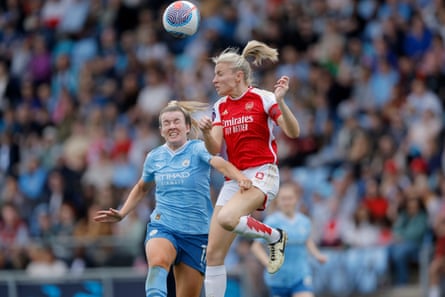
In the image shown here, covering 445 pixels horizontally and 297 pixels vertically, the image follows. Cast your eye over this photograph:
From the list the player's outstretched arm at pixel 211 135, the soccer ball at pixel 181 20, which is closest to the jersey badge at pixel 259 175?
the player's outstretched arm at pixel 211 135

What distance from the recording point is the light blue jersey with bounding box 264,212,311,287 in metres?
13.2

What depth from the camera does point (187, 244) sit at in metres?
10.5

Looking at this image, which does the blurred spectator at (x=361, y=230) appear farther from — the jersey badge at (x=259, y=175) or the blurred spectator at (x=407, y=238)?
the jersey badge at (x=259, y=175)

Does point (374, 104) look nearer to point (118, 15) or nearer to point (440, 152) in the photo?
point (440, 152)

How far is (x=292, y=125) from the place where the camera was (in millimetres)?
10148

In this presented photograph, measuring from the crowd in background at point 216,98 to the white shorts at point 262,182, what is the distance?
5.34 metres

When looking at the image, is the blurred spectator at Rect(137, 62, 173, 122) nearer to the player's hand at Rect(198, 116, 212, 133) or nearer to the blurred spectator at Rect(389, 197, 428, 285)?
the blurred spectator at Rect(389, 197, 428, 285)

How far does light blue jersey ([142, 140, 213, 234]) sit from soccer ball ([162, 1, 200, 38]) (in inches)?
42.9

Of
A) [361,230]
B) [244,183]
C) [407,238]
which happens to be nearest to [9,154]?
[361,230]

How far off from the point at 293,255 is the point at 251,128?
3.18 meters

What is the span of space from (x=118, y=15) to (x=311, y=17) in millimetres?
4559

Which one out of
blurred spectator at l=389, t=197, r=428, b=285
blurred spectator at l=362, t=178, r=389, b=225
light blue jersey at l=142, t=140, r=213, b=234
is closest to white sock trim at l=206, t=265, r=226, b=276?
light blue jersey at l=142, t=140, r=213, b=234

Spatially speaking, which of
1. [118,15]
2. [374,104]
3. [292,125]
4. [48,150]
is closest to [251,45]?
[292,125]

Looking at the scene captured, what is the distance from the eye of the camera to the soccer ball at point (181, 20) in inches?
431
